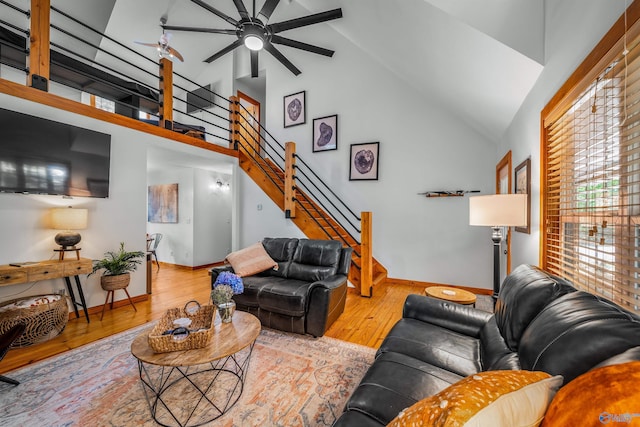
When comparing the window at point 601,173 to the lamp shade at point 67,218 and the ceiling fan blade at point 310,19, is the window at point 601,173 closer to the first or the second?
the ceiling fan blade at point 310,19

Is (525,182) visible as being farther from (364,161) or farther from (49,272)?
(49,272)

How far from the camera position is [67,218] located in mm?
2758

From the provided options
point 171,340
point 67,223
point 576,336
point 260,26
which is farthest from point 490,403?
point 260,26

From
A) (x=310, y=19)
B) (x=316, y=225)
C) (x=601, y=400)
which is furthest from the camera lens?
(x=316, y=225)

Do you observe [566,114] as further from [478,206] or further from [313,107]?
[313,107]

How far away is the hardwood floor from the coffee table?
1.09m

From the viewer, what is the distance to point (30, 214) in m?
2.69

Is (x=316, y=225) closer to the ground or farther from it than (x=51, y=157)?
closer to the ground

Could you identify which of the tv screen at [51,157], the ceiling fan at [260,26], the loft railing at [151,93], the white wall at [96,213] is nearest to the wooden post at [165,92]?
the loft railing at [151,93]

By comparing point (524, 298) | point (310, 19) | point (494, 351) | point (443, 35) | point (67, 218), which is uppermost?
point (310, 19)

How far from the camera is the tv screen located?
247 centimetres

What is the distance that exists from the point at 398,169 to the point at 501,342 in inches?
140

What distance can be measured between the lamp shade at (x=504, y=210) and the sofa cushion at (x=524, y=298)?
29.3 inches

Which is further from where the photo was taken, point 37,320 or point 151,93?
point 151,93
